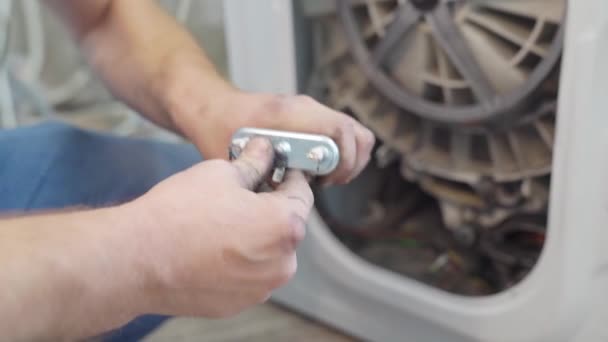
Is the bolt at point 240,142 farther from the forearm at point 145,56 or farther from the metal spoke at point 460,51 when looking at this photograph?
the metal spoke at point 460,51

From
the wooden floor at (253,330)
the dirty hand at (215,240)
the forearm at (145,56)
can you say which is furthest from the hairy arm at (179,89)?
the wooden floor at (253,330)

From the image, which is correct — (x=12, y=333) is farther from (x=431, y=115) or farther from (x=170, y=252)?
(x=431, y=115)

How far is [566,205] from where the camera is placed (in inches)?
19.4

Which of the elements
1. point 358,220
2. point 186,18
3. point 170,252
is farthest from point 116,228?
point 186,18

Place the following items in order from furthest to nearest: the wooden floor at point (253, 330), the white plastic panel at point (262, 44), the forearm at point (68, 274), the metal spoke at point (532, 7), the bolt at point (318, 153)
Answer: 1. the wooden floor at point (253, 330)
2. the white plastic panel at point (262, 44)
3. the metal spoke at point (532, 7)
4. the bolt at point (318, 153)
5. the forearm at point (68, 274)

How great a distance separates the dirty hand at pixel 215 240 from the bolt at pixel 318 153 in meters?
0.06

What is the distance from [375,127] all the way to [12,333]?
1.57ft

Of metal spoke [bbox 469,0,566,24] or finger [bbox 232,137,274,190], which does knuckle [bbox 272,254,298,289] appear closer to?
finger [bbox 232,137,274,190]

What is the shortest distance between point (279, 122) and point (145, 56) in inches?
7.2

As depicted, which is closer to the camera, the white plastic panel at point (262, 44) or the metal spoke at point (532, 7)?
the metal spoke at point (532, 7)

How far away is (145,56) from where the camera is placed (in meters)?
0.56

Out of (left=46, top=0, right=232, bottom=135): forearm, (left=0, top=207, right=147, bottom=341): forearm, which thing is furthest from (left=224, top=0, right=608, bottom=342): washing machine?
(left=0, top=207, right=147, bottom=341): forearm

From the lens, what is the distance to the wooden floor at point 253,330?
788mm

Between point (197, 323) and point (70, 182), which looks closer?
point (70, 182)
